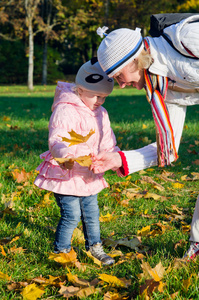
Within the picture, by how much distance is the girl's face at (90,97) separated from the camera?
2531 mm

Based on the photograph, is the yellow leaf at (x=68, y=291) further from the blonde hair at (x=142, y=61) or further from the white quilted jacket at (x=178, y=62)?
the blonde hair at (x=142, y=61)

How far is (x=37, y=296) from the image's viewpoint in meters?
2.03

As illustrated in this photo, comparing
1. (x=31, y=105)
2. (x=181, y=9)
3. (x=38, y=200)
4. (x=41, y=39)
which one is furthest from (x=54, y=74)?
(x=38, y=200)

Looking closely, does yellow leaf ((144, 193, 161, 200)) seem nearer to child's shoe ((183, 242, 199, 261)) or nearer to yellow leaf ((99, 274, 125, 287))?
child's shoe ((183, 242, 199, 261))

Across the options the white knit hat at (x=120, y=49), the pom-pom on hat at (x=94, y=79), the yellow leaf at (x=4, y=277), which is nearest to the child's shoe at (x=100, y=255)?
the yellow leaf at (x=4, y=277)

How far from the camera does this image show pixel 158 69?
2.16 metres

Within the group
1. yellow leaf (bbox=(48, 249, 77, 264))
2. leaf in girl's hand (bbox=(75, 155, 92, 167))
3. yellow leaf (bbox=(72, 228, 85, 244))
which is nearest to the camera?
leaf in girl's hand (bbox=(75, 155, 92, 167))

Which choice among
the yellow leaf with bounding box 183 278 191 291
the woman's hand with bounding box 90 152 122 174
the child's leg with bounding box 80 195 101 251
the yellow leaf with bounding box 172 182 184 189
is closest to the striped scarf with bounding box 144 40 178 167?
the woman's hand with bounding box 90 152 122 174

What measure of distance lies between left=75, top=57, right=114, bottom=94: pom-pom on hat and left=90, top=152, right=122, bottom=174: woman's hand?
51 cm

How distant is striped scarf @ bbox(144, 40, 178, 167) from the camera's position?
2176 millimetres

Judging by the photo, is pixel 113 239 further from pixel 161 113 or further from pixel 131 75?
pixel 131 75

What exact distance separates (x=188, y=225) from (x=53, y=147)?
1516 mm

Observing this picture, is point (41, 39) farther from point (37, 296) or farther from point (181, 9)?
point (37, 296)

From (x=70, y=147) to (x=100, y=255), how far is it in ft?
2.78
